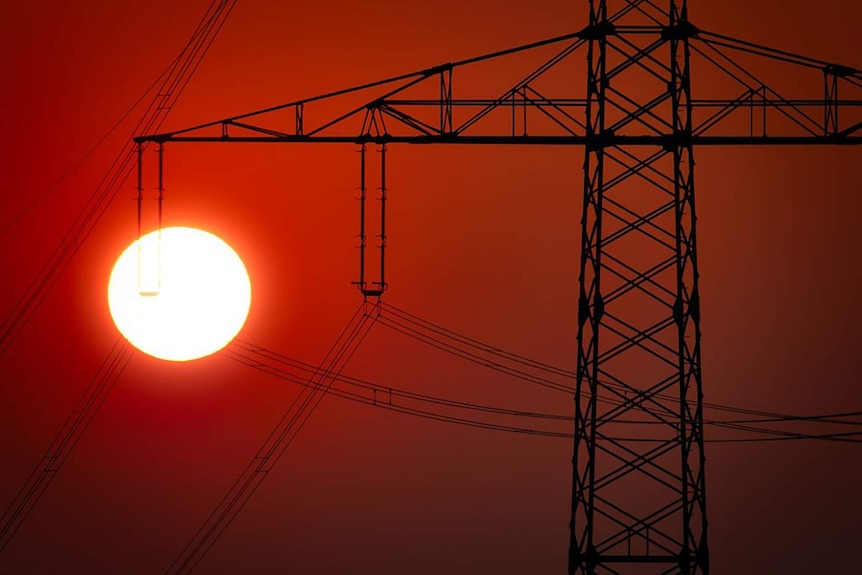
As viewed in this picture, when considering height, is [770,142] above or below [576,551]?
above

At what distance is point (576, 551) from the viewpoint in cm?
2747

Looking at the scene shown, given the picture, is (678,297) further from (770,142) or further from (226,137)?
(226,137)

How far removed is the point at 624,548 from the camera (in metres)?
52.2

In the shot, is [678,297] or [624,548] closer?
[678,297]

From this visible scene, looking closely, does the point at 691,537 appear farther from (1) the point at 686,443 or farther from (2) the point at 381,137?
(2) the point at 381,137

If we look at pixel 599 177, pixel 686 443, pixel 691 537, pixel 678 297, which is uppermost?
pixel 599 177

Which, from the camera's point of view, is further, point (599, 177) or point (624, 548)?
point (624, 548)

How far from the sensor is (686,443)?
1064 inches

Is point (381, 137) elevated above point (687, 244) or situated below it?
above

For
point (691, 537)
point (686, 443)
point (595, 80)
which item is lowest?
point (691, 537)

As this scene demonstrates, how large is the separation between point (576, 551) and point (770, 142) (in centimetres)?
980

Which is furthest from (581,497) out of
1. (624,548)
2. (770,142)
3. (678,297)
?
(624,548)

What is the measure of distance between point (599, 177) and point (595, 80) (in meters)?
2.22

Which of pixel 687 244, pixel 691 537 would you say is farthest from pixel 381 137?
pixel 691 537
